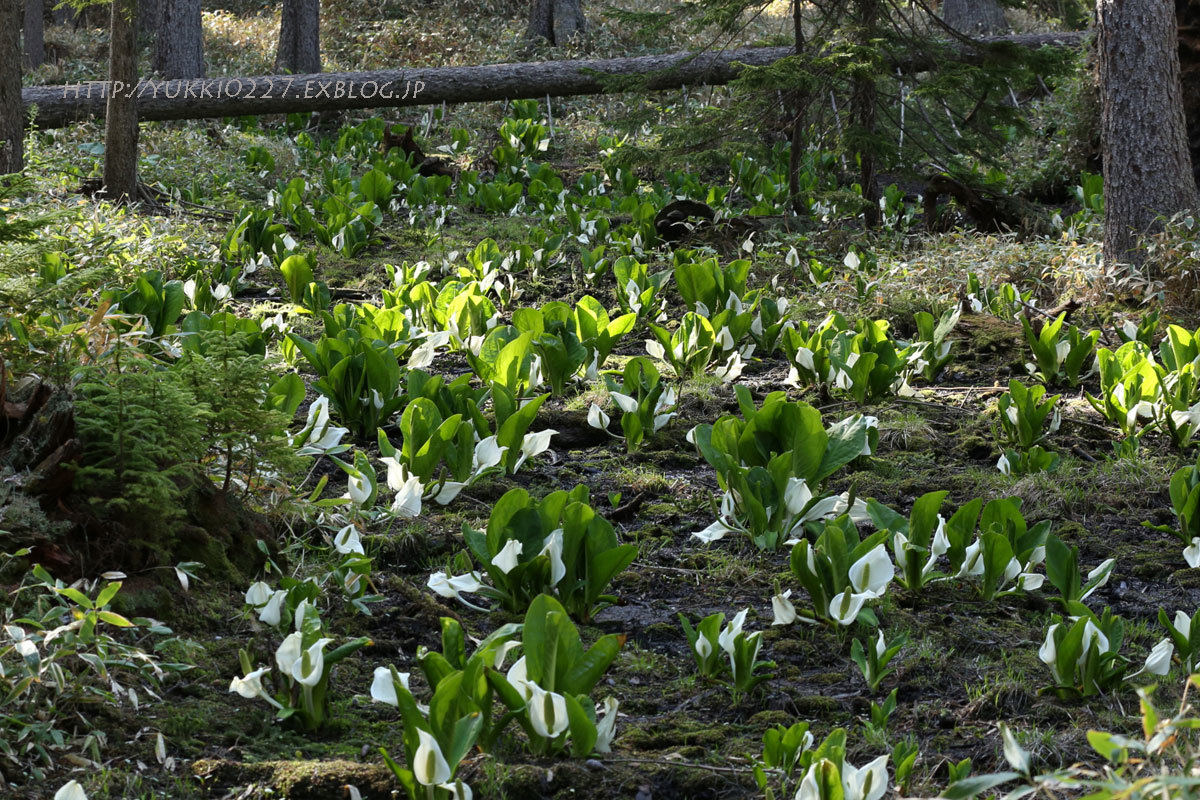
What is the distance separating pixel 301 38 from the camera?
16453 mm

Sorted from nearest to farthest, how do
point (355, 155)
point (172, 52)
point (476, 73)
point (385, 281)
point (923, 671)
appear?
point (923, 671) < point (385, 281) < point (355, 155) < point (476, 73) < point (172, 52)

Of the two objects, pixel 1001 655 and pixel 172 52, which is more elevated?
pixel 172 52

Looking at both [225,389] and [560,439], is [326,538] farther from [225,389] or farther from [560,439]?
[560,439]

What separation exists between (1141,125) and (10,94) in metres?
7.20

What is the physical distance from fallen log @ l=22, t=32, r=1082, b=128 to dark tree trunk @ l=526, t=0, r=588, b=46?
23.9ft

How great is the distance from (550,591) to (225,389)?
1016mm

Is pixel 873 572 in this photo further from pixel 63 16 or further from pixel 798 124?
pixel 63 16

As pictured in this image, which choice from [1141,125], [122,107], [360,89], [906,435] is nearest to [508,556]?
[906,435]

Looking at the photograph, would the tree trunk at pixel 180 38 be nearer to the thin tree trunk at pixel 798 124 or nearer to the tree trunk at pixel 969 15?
the thin tree trunk at pixel 798 124

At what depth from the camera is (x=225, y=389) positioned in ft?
9.41

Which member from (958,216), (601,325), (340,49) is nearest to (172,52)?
(340,49)

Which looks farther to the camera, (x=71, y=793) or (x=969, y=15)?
(x=969, y=15)

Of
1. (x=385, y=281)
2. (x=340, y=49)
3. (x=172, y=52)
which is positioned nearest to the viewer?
(x=385, y=281)

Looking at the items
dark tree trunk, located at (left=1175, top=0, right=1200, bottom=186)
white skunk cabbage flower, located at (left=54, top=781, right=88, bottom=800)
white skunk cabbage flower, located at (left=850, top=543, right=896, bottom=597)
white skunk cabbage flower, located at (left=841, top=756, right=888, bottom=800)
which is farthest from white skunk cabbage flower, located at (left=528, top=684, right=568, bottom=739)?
dark tree trunk, located at (left=1175, top=0, right=1200, bottom=186)
